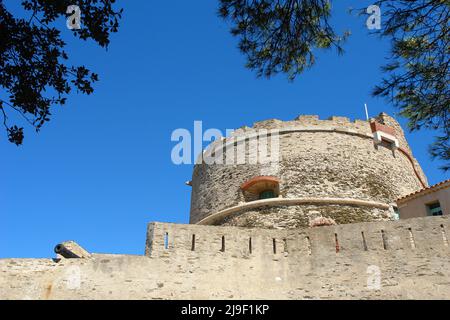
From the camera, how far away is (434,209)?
1030 centimetres

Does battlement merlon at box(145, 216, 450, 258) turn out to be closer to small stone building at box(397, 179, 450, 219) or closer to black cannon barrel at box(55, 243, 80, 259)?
black cannon barrel at box(55, 243, 80, 259)

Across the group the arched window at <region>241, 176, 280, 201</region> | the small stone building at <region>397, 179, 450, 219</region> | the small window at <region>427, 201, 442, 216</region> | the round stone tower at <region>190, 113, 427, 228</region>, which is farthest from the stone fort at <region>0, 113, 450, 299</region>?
the small window at <region>427, 201, 442, 216</region>

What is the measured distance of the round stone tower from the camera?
35.3 feet

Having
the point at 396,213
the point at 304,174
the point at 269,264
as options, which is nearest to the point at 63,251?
the point at 269,264

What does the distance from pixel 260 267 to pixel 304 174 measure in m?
3.83

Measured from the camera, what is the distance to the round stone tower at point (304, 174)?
35.3ft

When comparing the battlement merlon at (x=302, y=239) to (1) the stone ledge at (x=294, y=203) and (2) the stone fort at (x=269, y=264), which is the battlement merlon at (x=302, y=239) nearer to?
(2) the stone fort at (x=269, y=264)

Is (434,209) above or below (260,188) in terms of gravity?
below

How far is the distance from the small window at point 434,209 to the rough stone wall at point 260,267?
7.92 feet

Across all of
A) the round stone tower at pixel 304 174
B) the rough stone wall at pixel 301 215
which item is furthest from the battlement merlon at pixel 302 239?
the round stone tower at pixel 304 174

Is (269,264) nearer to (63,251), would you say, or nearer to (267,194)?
(267,194)

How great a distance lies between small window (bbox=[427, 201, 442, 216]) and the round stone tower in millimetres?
1015

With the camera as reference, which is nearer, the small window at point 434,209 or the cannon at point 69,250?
the cannon at point 69,250
